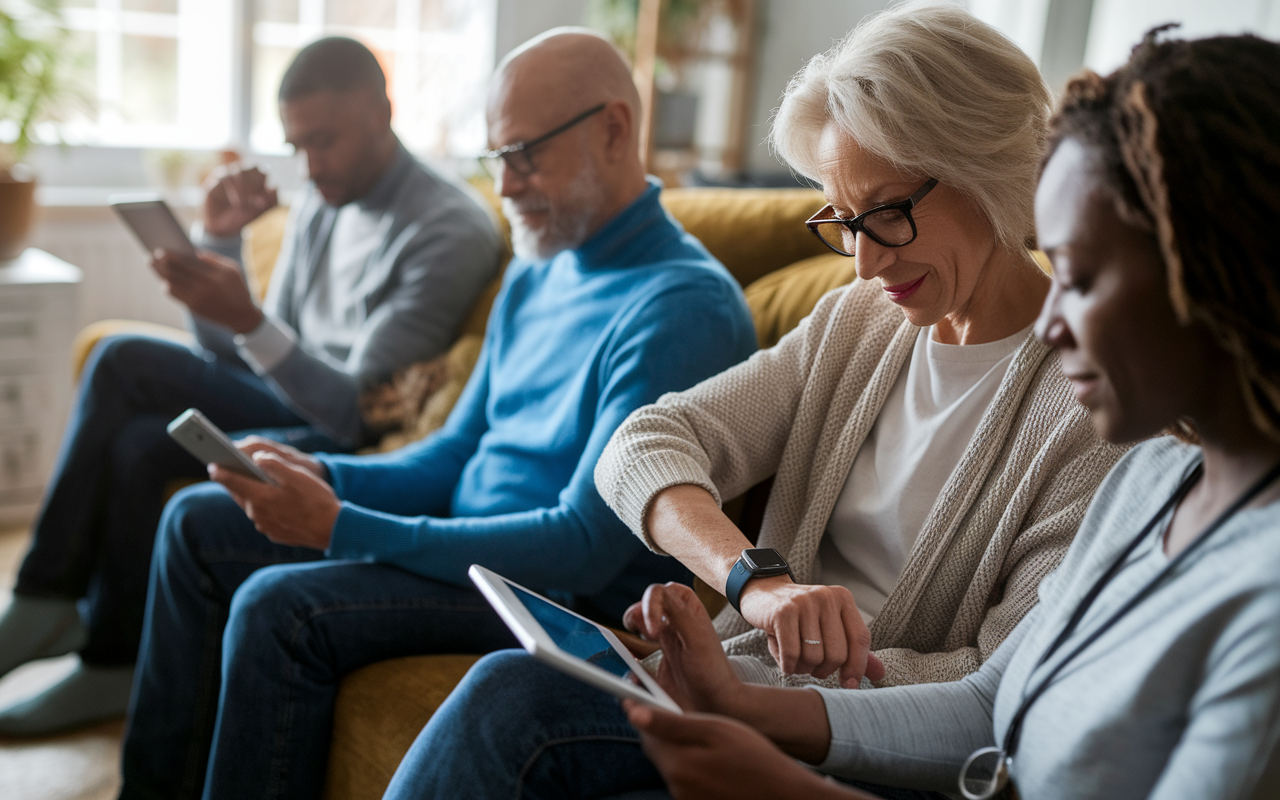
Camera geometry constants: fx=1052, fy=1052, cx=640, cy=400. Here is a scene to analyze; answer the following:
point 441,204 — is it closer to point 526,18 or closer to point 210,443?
point 210,443

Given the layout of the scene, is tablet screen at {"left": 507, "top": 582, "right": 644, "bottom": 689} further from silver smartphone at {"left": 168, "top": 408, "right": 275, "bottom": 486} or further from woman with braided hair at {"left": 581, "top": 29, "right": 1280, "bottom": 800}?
silver smartphone at {"left": 168, "top": 408, "right": 275, "bottom": 486}

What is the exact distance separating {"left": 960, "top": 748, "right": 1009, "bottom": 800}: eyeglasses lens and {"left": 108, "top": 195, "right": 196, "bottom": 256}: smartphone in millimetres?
1621

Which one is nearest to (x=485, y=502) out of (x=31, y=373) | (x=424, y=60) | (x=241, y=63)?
(x=31, y=373)

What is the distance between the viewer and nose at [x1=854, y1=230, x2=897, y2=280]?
39.6 inches

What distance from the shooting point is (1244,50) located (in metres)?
0.58

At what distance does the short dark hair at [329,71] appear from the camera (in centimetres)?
196

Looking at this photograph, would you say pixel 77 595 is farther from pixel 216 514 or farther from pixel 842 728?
pixel 842 728

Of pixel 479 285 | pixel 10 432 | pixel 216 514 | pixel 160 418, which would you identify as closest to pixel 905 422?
pixel 216 514

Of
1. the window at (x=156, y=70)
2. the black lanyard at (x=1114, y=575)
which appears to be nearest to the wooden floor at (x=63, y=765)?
the black lanyard at (x=1114, y=575)

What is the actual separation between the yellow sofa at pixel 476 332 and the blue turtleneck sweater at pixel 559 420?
109 mm

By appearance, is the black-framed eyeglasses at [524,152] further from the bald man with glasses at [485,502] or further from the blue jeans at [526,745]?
the blue jeans at [526,745]

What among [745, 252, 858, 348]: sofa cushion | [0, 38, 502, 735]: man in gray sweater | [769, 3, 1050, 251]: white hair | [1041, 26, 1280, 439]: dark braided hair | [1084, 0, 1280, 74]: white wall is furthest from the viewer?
[1084, 0, 1280, 74]: white wall

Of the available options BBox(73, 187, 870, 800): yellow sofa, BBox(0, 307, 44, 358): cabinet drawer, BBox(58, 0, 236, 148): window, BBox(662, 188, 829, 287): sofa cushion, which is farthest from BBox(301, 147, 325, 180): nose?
BBox(58, 0, 236, 148): window

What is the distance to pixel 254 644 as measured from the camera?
3.93ft
